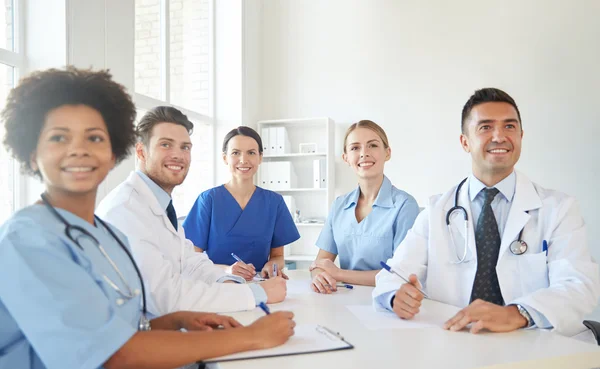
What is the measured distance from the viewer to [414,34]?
424 cm

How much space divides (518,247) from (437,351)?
633mm

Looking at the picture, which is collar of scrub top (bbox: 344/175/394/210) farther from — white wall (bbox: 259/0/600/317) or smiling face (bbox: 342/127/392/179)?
white wall (bbox: 259/0/600/317)

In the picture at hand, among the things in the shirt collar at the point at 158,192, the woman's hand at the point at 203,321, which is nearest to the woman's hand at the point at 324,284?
the woman's hand at the point at 203,321

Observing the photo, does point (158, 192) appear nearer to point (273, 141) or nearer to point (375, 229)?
point (375, 229)

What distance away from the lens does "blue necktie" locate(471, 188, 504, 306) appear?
1537 millimetres

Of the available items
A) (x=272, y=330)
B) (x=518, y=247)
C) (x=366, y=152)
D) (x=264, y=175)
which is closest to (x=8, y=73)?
(x=366, y=152)

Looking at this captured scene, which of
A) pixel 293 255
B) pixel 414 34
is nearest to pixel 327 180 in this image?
pixel 293 255

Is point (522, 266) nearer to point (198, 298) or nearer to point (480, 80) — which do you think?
point (198, 298)

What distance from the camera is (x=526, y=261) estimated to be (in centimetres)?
147

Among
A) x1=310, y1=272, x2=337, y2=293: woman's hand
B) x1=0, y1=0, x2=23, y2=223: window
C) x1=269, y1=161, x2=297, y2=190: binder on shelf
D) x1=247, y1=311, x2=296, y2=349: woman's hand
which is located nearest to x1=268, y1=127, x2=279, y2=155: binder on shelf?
x1=269, y1=161, x2=297, y2=190: binder on shelf

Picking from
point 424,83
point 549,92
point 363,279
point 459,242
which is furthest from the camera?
point 424,83

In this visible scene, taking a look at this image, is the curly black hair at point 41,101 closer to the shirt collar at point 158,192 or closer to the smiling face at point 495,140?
the shirt collar at point 158,192

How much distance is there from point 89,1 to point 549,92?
3632 mm

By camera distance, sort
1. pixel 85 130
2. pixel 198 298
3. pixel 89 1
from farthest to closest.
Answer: pixel 89 1 → pixel 198 298 → pixel 85 130
